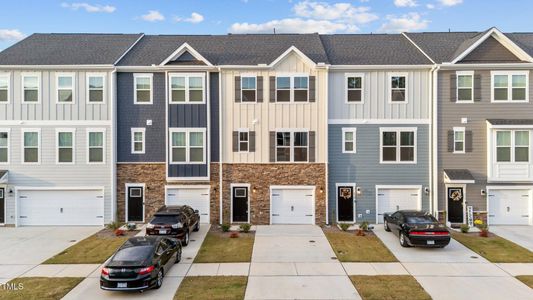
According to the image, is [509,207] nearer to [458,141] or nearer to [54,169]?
[458,141]

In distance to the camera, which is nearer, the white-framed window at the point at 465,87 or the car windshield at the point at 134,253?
the car windshield at the point at 134,253

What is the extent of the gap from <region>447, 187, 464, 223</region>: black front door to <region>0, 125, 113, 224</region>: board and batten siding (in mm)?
18326

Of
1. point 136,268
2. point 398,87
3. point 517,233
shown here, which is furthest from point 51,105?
point 517,233

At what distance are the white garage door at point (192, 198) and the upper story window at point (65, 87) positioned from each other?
742 cm

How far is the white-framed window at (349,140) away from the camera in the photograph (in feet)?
68.8

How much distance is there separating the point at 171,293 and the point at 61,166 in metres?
13.0

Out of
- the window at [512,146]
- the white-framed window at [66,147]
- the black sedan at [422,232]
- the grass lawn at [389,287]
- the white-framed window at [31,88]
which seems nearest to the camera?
the grass lawn at [389,287]

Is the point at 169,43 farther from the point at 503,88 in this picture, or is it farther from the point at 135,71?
the point at 503,88

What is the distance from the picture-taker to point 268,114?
68.4ft

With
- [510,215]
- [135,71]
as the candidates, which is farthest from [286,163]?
[510,215]

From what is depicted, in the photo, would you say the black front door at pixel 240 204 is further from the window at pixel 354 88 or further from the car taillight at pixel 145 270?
the car taillight at pixel 145 270

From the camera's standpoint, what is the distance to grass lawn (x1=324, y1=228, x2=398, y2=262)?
49.2 feet

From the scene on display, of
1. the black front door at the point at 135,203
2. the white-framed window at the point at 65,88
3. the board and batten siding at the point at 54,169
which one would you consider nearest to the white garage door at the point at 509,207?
the black front door at the point at 135,203

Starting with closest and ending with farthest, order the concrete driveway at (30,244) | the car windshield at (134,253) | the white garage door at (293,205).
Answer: the car windshield at (134,253) < the concrete driveway at (30,244) < the white garage door at (293,205)
